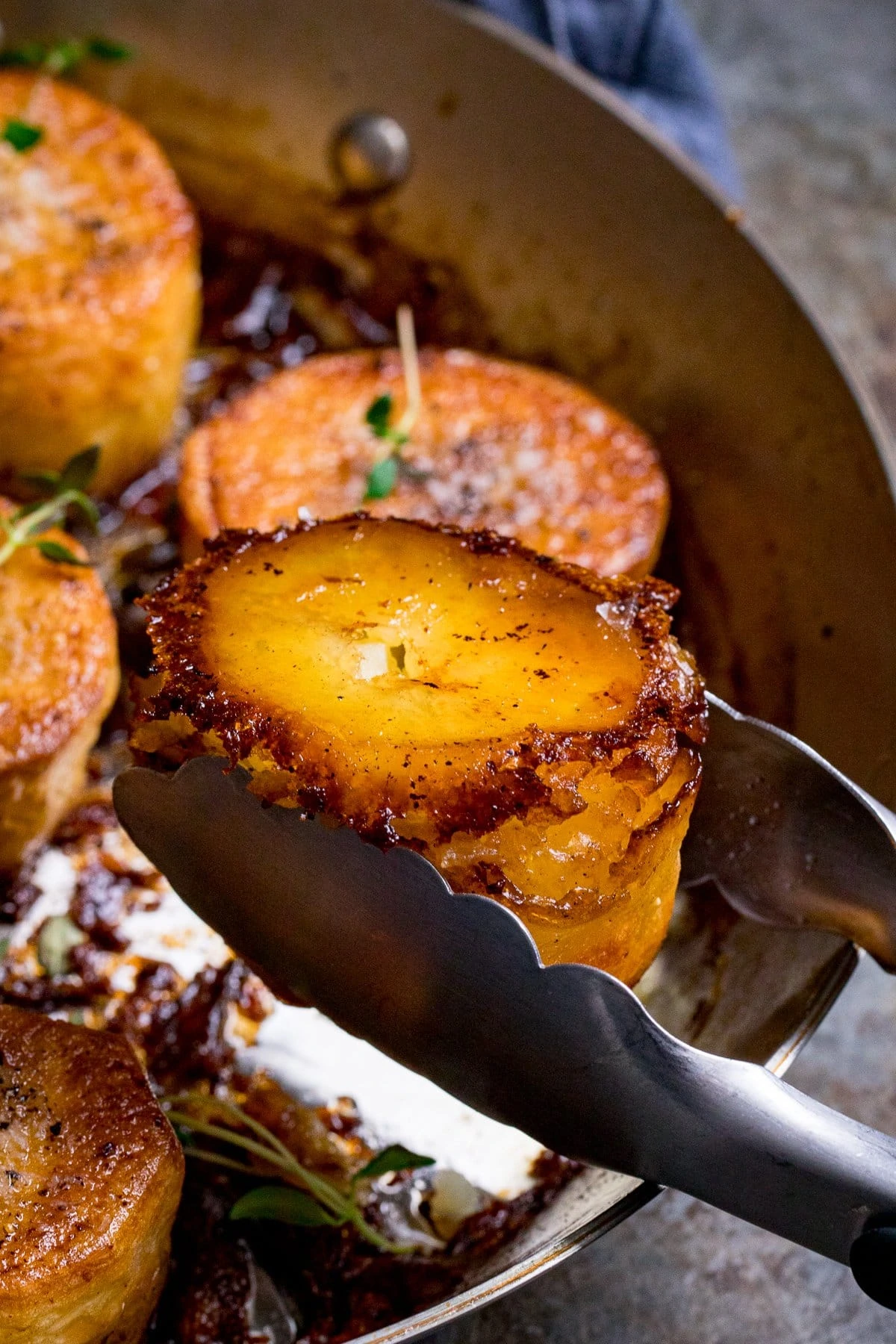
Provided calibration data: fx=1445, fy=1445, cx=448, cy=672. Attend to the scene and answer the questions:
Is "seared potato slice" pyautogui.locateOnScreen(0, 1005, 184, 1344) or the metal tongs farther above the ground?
the metal tongs

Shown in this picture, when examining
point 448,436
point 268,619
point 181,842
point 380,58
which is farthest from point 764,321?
point 181,842

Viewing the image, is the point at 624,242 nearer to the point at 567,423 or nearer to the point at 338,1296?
the point at 567,423

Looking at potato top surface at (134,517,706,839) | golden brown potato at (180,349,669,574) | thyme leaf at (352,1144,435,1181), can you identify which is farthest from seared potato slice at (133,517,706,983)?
golden brown potato at (180,349,669,574)

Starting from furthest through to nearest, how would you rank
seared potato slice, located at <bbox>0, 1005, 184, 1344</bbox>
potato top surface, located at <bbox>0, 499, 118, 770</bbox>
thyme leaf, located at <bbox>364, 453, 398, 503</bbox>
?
thyme leaf, located at <bbox>364, 453, 398, 503</bbox>
potato top surface, located at <bbox>0, 499, 118, 770</bbox>
seared potato slice, located at <bbox>0, 1005, 184, 1344</bbox>

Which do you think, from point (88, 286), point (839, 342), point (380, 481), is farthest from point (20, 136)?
point (839, 342)

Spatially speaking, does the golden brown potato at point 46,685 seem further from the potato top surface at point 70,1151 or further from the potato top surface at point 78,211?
the potato top surface at point 78,211

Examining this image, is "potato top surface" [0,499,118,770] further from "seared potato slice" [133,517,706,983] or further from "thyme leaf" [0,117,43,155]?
"thyme leaf" [0,117,43,155]

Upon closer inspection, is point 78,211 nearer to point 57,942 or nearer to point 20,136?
point 20,136
